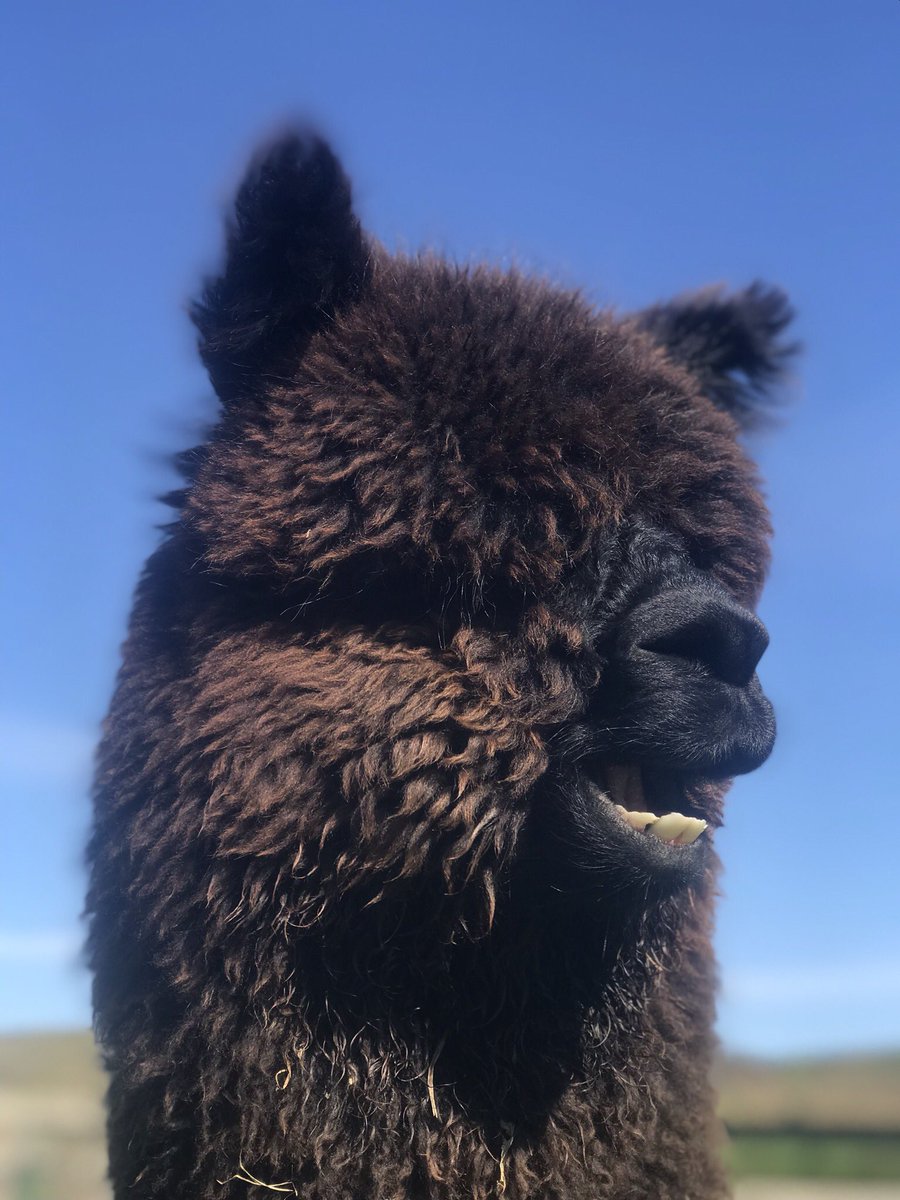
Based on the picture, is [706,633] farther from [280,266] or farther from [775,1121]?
[775,1121]

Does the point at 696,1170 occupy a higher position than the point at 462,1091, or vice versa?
the point at 462,1091

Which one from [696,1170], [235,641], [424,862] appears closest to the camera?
[424,862]

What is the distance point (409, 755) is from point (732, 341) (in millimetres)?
1158

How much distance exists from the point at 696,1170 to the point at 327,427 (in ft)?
3.96

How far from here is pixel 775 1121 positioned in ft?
6.22

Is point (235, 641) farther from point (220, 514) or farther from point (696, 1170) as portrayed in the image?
point (696, 1170)

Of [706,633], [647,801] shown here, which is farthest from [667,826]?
[706,633]

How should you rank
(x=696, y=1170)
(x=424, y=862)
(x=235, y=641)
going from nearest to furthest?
(x=424, y=862), (x=235, y=641), (x=696, y=1170)

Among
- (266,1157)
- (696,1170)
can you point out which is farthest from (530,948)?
(696,1170)

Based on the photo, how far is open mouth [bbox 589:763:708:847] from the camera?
1387 millimetres

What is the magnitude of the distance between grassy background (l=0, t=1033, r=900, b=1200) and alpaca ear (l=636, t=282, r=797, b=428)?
1.13 meters

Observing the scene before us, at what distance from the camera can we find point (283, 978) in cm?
141

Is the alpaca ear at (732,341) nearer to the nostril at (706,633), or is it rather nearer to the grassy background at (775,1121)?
the nostril at (706,633)

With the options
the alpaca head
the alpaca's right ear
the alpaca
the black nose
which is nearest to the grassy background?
the alpaca
